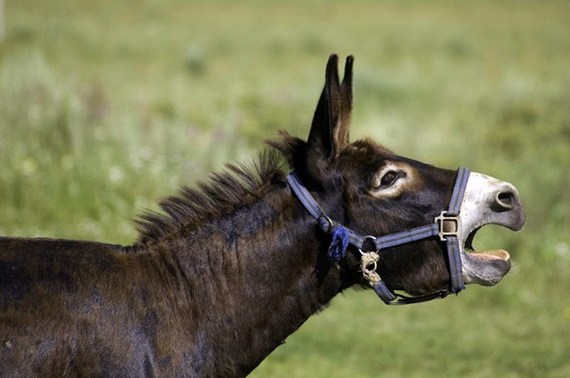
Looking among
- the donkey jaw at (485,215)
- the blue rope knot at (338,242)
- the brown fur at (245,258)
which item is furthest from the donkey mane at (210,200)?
the donkey jaw at (485,215)

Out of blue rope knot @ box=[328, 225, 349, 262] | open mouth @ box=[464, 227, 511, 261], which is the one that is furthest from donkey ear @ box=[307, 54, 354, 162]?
open mouth @ box=[464, 227, 511, 261]

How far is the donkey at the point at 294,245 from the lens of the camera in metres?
4.42

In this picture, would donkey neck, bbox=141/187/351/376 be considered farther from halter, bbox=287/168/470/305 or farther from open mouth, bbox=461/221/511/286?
open mouth, bbox=461/221/511/286

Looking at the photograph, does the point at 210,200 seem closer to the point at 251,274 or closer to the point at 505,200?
the point at 251,274

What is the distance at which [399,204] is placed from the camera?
4625 mm

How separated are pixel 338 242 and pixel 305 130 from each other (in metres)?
13.7

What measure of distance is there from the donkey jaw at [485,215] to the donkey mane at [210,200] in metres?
0.88

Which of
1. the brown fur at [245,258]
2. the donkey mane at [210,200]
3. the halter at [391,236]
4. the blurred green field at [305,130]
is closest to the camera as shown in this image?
the brown fur at [245,258]

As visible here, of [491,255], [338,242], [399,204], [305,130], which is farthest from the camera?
[305,130]

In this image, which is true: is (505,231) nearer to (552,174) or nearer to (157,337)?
(552,174)

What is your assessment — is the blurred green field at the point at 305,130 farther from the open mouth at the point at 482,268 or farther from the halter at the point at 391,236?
the open mouth at the point at 482,268

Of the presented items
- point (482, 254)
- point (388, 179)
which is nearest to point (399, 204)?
point (388, 179)

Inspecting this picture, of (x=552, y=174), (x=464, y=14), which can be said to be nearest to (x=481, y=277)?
(x=552, y=174)

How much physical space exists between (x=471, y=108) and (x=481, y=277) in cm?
1860
